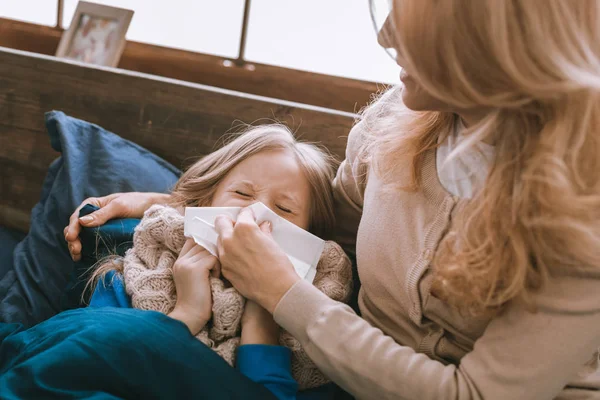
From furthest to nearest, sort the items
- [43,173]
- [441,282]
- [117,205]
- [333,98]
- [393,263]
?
1. [333,98]
2. [43,173]
3. [117,205]
4. [393,263]
5. [441,282]

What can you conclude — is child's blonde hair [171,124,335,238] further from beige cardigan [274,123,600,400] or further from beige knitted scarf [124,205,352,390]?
beige cardigan [274,123,600,400]

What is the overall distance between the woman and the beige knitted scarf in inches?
3.2

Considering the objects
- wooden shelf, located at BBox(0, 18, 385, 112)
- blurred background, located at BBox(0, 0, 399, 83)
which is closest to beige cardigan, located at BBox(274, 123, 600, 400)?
wooden shelf, located at BBox(0, 18, 385, 112)

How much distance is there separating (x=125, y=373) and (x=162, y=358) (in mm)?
60

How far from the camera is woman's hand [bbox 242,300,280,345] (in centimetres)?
107

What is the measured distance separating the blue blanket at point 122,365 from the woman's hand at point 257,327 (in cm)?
10

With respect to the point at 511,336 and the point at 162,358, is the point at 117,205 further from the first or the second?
the point at 511,336

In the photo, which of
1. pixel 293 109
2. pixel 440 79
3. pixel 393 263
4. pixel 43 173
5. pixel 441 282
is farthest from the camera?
pixel 43 173

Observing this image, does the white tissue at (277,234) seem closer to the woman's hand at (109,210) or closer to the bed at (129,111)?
the woman's hand at (109,210)

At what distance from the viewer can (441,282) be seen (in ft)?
3.00

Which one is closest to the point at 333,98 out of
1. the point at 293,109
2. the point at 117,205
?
the point at 293,109

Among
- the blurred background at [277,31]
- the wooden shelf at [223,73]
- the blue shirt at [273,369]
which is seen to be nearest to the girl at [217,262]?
the blue shirt at [273,369]

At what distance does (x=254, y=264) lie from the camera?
1031 millimetres

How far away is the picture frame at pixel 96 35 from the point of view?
1926mm
